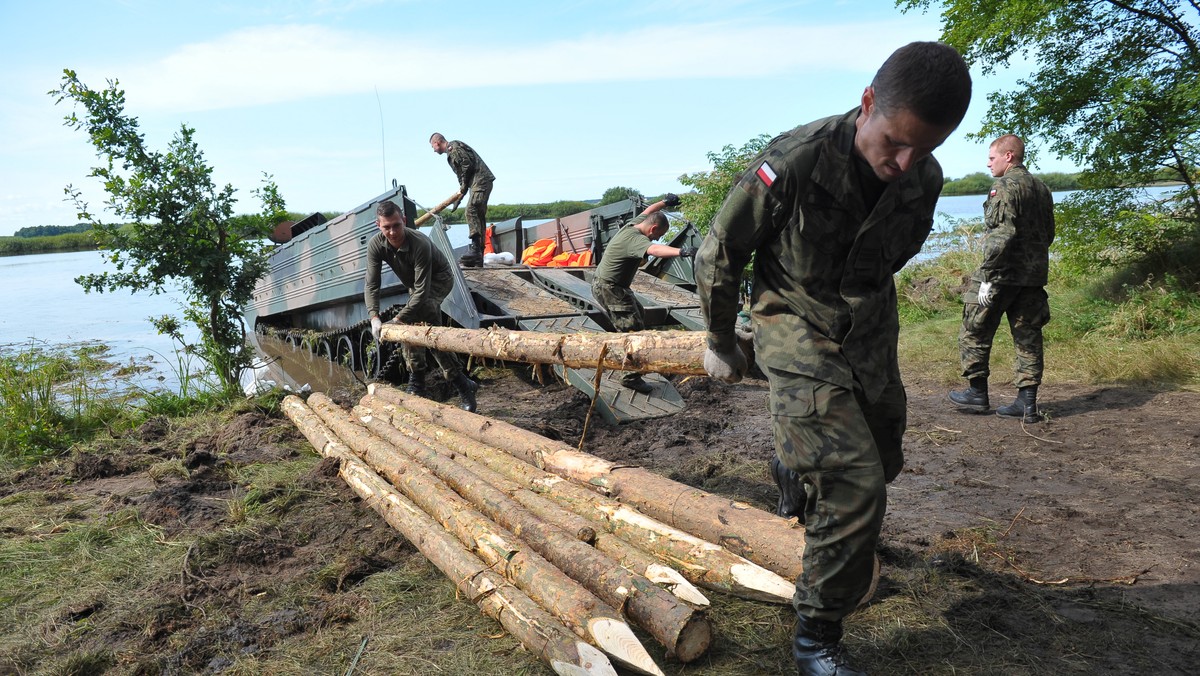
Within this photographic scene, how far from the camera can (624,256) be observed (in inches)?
302

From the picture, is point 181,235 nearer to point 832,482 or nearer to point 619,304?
point 619,304

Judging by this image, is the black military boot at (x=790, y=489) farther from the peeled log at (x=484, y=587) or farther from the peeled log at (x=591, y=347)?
the peeled log at (x=484, y=587)

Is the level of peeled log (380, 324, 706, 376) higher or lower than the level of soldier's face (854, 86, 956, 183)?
lower

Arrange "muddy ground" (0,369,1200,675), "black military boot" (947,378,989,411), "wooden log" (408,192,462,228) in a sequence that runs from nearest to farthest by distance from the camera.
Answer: "muddy ground" (0,369,1200,675) < "black military boot" (947,378,989,411) < "wooden log" (408,192,462,228)

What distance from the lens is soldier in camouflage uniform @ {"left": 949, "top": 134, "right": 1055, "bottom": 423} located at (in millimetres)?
6027

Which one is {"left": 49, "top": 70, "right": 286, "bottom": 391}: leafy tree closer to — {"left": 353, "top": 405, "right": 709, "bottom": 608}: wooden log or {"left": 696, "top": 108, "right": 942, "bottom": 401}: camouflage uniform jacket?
{"left": 353, "top": 405, "right": 709, "bottom": 608}: wooden log

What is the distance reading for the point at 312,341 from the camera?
12.2m

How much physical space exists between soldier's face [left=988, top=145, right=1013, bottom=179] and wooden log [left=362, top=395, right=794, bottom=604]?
4.60m

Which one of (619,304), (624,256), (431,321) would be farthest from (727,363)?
(431,321)

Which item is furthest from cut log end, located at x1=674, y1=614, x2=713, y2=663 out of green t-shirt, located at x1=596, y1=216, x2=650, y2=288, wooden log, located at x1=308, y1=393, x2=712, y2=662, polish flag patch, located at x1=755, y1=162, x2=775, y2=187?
green t-shirt, located at x1=596, y1=216, x2=650, y2=288

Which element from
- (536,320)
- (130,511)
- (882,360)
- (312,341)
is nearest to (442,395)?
(536,320)

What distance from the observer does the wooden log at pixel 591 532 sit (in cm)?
308

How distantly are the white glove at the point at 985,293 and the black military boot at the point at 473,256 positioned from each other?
7131 mm

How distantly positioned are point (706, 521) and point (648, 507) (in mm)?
417
